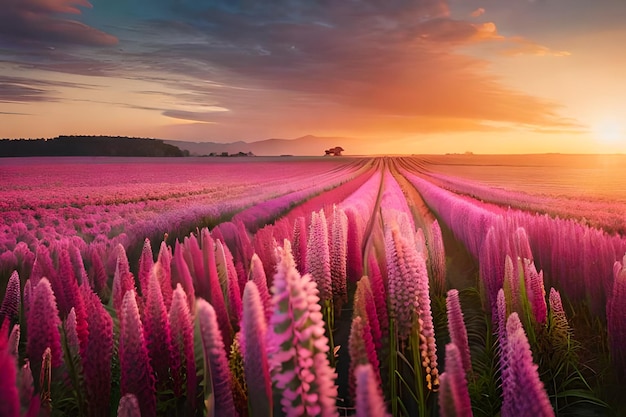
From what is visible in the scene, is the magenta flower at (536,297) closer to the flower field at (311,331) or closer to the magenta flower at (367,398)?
the flower field at (311,331)

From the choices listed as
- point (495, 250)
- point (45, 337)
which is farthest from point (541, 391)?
point (495, 250)

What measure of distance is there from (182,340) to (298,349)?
59 centimetres

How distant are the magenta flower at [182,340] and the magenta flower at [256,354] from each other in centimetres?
39

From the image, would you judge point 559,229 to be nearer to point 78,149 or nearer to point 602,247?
point 602,247

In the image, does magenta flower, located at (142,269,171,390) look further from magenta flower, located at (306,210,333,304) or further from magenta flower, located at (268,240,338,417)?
magenta flower, located at (306,210,333,304)

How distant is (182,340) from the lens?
1447 millimetres

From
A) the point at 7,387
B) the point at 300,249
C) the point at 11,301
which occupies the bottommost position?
the point at 11,301

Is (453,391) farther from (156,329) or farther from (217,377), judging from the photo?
(156,329)

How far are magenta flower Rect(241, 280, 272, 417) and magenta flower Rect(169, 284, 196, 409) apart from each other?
1.26 ft

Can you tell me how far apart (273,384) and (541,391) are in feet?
1.82

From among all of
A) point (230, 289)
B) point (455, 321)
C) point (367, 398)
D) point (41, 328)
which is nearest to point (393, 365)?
point (455, 321)

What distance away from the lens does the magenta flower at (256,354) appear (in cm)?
100

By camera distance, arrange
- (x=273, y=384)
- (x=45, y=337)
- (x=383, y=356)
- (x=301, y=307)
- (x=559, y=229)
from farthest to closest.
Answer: (x=559, y=229) < (x=383, y=356) < (x=45, y=337) < (x=273, y=384) < (x=301, y=307)

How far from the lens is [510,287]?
2268mm
